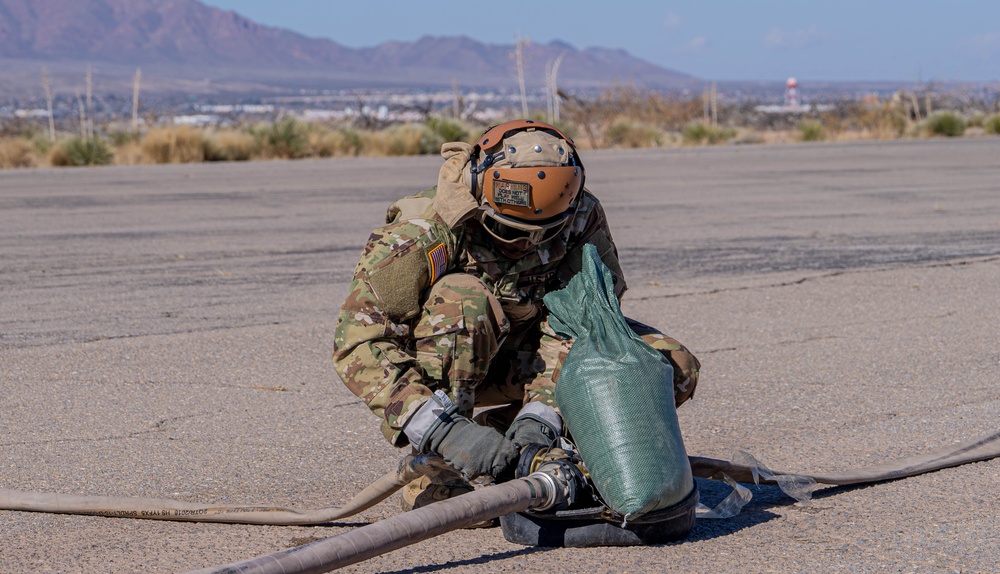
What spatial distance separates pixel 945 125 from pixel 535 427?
113 ft

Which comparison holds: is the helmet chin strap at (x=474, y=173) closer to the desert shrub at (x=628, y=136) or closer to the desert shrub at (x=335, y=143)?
the desert shrub at (x=335, y=143)

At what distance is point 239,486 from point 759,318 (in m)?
4.18

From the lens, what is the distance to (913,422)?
5.14 meters

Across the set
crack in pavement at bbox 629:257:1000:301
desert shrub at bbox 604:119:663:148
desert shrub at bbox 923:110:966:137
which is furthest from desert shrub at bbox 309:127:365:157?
crack in pavement at bbox 629:257:1000:301

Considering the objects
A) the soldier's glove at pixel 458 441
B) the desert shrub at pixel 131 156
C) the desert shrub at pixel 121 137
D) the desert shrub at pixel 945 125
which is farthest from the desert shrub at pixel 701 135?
the soldier's glove at pixel 458 441

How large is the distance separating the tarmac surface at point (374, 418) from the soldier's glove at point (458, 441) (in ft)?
0.90

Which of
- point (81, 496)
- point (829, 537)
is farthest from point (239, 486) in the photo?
point (829, 537)

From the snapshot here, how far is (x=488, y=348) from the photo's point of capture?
3.81 meters

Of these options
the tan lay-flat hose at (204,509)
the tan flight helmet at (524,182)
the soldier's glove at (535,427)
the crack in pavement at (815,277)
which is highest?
the tan flight helmet at (524,182)

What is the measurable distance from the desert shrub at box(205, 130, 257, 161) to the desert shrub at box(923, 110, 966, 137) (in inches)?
745

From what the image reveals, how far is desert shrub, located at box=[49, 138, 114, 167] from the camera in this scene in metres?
26.2

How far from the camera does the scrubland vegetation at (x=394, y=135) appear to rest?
27.5 metres

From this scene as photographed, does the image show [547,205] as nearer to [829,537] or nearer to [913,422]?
[829,537]

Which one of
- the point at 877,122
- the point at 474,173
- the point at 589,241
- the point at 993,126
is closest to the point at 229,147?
the point at 993,126
